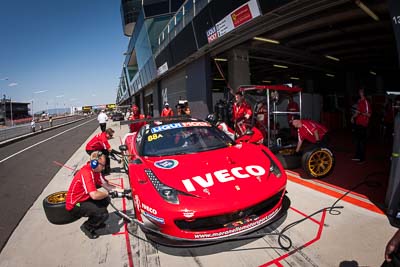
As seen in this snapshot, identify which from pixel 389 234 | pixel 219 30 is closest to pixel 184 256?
pixel 389 234

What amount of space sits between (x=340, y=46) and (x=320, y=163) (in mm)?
8139

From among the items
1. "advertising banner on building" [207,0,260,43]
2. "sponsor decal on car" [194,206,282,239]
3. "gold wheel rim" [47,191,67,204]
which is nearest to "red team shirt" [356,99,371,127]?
"advertising banner on building" [207,0,260,43]

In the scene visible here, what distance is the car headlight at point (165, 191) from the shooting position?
262 centimetres

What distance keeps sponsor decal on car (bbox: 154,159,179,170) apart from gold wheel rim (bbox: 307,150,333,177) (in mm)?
2848

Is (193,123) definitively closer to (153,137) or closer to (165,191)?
(153,137)

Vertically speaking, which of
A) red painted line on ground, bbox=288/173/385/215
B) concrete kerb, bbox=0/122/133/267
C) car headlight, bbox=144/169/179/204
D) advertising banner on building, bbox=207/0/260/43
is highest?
advertising banner on building, bbox=207/0/260/43

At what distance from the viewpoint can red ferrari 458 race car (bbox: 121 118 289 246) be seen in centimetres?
250

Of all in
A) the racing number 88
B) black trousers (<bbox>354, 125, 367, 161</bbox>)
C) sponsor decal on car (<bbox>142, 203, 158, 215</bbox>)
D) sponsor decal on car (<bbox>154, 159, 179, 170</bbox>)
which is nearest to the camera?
sponsor decal on car (<bbox>142, 203, 158, 215</bbox>)

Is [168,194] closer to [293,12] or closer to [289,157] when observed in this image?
[289,157]

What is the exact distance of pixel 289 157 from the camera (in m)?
5.59

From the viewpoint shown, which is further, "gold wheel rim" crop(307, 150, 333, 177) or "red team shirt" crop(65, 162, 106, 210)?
"gold wheel rim" crop(307, 150, 333, 177)

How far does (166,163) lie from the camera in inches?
130

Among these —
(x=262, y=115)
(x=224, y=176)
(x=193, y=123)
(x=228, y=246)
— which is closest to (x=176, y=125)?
(x=193, y=123)

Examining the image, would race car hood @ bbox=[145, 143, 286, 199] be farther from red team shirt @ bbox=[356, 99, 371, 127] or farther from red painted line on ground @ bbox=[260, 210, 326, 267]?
red team shirt @ bbox=[356, 99, 371, 127]
